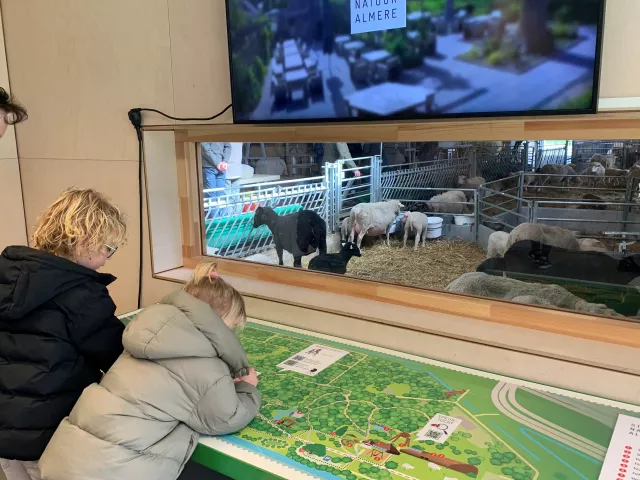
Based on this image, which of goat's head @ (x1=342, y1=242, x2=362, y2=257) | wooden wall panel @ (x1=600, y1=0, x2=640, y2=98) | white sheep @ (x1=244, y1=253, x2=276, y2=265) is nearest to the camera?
wooden wall panel @ (x1=600, y1=0, x2=640, y2=98)

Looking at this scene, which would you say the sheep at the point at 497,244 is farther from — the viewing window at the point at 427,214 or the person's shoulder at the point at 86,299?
the person's shoulder at the point at 86,299

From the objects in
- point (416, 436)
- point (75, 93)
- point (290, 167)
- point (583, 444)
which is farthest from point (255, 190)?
point (583, 444)

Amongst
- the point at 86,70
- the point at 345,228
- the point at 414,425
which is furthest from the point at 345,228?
the point at 86,70

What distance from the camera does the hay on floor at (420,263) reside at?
5.57 ft

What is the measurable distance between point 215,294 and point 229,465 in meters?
0.41

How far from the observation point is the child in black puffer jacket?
1.25 metres

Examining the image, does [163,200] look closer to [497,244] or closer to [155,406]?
[155,406]

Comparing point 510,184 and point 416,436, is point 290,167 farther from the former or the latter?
point 416,436

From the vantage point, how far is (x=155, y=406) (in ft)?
3.84

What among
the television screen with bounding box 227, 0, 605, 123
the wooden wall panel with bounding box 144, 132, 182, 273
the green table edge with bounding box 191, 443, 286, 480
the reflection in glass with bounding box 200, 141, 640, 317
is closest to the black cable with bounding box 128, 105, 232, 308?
the wooden wall panel with bounding box 144, 132, 182, 273

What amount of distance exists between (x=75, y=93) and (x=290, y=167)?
1.05 metres

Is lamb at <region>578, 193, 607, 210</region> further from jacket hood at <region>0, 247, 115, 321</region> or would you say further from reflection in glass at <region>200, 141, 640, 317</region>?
jacket hood at <region>0, 247, 115, 321</region>

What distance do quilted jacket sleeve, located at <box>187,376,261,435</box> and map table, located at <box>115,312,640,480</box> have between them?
0.10ft

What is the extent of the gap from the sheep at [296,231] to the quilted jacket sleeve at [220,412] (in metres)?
0.84
